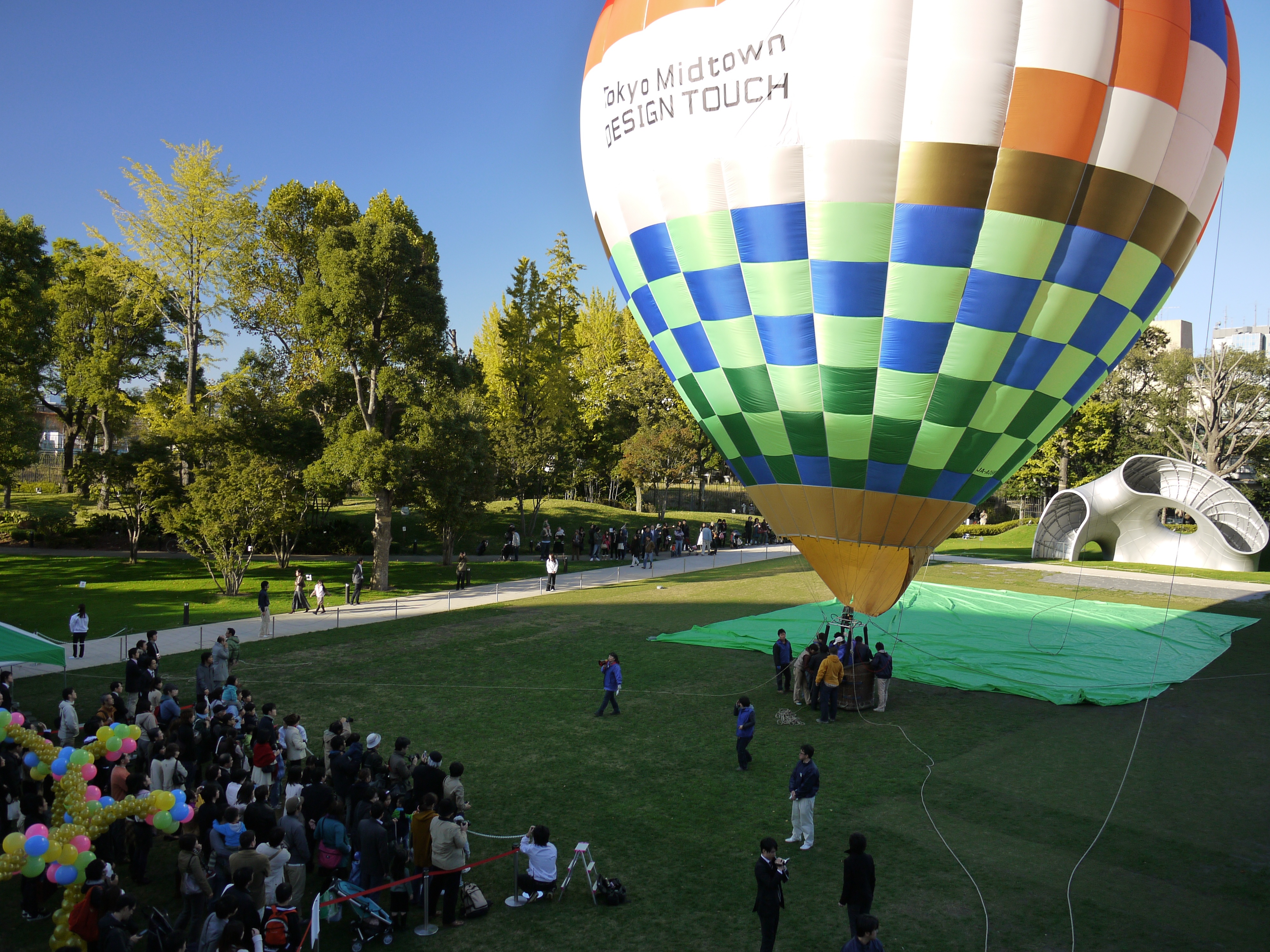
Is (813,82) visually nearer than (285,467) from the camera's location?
Yes

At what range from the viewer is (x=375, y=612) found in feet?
66.8

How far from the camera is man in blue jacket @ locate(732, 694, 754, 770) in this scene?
32.3ft

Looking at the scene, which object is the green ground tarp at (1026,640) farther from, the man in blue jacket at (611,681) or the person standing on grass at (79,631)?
the person standing on grass at (79,631)

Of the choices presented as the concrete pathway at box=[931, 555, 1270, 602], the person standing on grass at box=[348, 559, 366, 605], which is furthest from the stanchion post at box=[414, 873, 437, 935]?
the concrete pathway at box=[931, 555, 1270, 602]

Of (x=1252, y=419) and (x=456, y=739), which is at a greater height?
(x=1252, y=419)

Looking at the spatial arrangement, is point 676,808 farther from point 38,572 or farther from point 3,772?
point 38,572

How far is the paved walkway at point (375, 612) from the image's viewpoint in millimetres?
15773

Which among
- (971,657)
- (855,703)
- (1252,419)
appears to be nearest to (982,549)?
(1252,419)

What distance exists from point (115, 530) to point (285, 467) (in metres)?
12.9

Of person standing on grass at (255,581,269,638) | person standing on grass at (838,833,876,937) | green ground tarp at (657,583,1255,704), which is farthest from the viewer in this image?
person standing on grass at (255,581,269,638)

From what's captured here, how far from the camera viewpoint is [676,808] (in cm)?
883

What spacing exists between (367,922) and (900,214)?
803 cm

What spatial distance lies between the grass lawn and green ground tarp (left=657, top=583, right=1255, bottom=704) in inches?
26.8

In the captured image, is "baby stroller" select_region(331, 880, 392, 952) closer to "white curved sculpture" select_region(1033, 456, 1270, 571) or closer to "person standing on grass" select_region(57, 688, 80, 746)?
"person standing on grass" select_region(57, 688, 80, 746)
